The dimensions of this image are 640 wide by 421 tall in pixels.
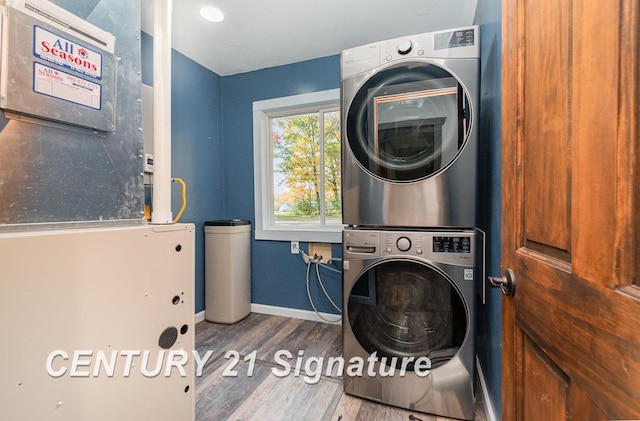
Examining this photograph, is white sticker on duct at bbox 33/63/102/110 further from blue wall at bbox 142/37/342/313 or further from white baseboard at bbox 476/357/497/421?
white baseboard at bbox 476/357/497/421

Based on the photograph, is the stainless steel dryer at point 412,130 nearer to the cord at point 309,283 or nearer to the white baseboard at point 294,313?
the cord at point 309,283

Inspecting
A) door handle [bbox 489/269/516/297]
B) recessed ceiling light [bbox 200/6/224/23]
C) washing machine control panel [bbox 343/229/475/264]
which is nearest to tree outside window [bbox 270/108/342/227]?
recessed ceiling light [bbox 200/6/224/23]

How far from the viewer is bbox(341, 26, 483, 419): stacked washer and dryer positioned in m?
1.18

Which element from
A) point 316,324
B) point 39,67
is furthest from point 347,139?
point 316,324

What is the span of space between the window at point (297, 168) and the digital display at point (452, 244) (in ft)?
3.61

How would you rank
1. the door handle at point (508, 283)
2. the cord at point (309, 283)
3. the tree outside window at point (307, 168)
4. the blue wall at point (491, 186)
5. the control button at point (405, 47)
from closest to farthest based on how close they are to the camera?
the door handle at point (508, 283) → the blue wall at point (491, 186) → the control button at point (405, 47) → the cord at point (309, 283) → the tree outside window at point (307, 168)

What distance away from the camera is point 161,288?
36.4 inches

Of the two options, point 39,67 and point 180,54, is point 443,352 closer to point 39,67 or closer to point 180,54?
point 39,67

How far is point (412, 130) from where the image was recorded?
1294 millimetres

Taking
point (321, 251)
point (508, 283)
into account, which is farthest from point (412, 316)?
point (321, 251)

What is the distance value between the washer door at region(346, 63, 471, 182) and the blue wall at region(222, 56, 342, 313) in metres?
1.02

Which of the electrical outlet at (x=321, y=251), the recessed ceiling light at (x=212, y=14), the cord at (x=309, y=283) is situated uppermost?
the recessed ceiling light at (x=212, y=14)

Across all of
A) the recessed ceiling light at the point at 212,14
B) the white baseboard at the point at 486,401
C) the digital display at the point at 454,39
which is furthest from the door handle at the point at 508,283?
the recessed ceiling light at the point at 212,14

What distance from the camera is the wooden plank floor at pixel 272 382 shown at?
1.26 m
